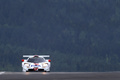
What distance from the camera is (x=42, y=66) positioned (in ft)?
110

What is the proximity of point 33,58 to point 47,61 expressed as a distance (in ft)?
4.67

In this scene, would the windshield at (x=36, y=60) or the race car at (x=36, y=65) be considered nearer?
the race car at (x=36, y=65)

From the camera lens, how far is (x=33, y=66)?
3344 centimetres

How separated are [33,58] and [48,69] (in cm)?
197

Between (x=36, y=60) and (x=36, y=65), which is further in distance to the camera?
(x=36, y=60)

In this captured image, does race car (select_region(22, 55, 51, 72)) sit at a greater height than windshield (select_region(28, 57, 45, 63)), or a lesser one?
lesser

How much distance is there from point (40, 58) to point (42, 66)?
1.77 metres

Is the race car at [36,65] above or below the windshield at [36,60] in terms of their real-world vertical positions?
below

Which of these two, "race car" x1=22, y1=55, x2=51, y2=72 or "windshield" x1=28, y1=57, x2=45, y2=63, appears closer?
"race car" x1=22, y1=55, x2=51, y2=72

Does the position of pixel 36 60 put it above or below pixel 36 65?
above

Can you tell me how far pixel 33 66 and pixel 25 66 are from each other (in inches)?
38.3

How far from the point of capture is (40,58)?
3525 cm

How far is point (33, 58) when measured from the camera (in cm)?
3519

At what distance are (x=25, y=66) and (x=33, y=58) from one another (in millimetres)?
1483
